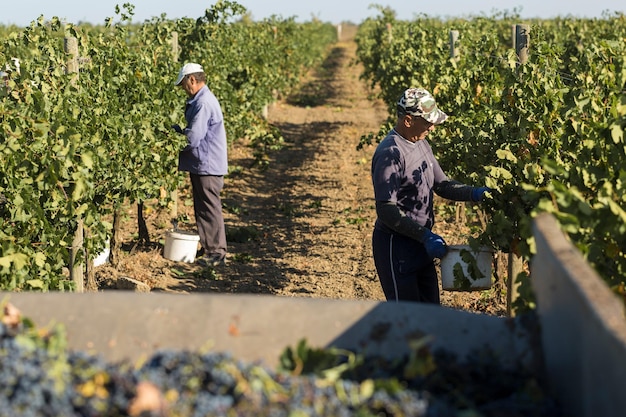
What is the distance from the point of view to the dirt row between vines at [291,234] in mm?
7395

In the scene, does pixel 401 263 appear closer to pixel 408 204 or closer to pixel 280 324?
pixel 408 204

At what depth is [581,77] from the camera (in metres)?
5.79

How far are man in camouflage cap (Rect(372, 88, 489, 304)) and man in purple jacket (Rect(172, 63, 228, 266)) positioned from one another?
3.28 m

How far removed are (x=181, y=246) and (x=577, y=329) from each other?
5.99 meters

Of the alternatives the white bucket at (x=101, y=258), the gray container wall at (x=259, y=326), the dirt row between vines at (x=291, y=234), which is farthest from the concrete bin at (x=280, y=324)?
the white bucket at (x=101, y=258)

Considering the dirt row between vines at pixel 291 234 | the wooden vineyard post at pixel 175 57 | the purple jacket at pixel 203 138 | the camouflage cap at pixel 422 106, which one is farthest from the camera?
the wooden vineyard post at pixel 175 57

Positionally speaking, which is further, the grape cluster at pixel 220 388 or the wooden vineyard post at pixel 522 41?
the wooden vineyard post at pixel 522 41

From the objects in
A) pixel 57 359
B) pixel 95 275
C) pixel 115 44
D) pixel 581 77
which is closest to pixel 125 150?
pixel 95 275

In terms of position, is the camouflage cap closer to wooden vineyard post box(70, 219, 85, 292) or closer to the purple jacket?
wooden vineyard post box(70, 219, 85, 292)

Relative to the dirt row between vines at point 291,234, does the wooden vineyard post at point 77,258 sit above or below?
above

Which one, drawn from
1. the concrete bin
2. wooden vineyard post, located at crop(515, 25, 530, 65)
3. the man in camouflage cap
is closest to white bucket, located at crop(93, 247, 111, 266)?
the man in camouflage cap

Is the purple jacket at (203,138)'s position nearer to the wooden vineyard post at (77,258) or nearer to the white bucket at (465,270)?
the wooden vineyard post at (77,258)

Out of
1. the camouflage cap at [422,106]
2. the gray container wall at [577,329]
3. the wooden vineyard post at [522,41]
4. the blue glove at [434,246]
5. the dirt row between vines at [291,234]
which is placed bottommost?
the dirt row between vines at [291,234]

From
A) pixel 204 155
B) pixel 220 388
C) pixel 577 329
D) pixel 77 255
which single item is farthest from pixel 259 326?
pixel 204 155
